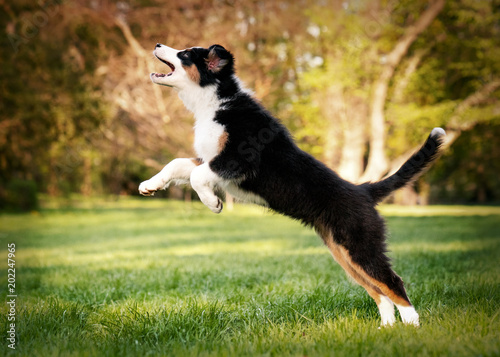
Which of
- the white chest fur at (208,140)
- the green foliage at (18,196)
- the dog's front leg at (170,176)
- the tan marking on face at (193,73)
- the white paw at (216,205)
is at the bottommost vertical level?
the green foliage at (18,196)

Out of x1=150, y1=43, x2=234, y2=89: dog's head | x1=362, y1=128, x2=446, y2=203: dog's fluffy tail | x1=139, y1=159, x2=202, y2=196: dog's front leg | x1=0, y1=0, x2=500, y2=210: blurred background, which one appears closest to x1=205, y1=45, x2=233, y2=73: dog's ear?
x1=150, y1=43, x2=234, y2=89: dog's head

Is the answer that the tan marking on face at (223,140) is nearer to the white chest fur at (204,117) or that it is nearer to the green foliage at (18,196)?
the white chest fur at (204,117)

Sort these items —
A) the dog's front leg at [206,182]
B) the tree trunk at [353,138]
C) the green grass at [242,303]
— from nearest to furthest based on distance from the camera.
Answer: the green grass at [242,303], the dog's front leg at [206,182], the tree trunk at [353,138]

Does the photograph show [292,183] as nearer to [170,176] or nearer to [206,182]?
[206,182]

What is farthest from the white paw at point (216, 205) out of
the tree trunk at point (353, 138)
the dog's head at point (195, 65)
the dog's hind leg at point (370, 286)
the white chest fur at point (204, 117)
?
the tree trunk at point (353, 138)

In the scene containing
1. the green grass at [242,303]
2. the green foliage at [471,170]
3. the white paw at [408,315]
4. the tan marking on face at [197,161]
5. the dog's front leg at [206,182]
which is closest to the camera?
the green grass at [242,303]

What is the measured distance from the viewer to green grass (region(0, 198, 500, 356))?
2695 millimetres

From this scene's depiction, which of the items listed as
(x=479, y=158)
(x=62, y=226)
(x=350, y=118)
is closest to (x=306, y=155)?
(x=62, y=226)

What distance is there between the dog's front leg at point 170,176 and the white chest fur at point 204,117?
0.12 meters

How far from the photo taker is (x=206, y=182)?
3.17 meters

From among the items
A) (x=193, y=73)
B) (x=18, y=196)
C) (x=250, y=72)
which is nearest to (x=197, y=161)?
(x=193, y=73)

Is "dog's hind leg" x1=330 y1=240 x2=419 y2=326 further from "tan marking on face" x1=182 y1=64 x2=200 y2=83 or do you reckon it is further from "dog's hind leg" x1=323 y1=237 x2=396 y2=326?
"tan marking on face" x1=182 y1=64 x2=200 y2=83

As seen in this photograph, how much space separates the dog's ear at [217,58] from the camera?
358cm

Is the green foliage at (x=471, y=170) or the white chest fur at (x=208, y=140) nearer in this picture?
the white chest fur at (x=208, y=140)
